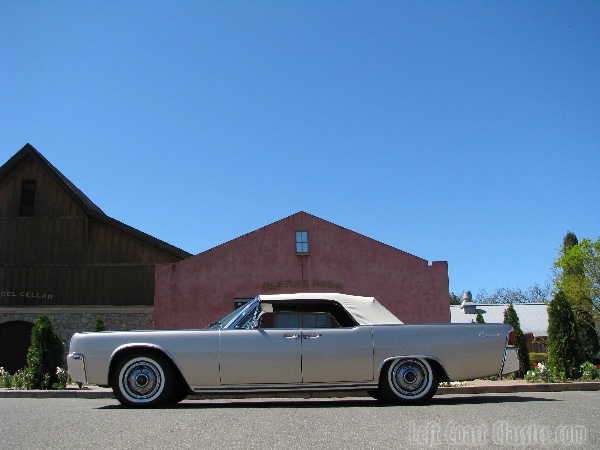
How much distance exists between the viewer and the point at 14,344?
23609 mm

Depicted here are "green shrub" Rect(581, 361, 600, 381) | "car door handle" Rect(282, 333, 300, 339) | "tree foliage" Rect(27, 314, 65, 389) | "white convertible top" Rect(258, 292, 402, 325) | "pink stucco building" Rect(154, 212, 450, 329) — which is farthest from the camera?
"pink stucco building" Rect(154, 212, 450, 329)

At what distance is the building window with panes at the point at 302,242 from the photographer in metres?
22.6

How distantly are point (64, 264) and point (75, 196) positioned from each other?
8.89 feet

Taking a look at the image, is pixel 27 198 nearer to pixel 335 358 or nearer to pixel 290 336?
pixel 290 336

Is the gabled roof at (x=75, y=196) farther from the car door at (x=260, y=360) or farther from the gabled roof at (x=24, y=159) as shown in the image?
the car door at (x=260, y=360)

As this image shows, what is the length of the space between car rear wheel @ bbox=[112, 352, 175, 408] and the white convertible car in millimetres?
11

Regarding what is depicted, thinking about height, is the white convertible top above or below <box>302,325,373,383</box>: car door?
above

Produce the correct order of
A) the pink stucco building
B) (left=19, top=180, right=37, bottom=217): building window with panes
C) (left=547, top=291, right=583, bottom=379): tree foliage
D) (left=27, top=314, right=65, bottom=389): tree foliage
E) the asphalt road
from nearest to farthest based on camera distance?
the asphalt road → (left=547, top=291, right=583, bottom=379): tree foliage → (left=27, top=314, right=65, bottom=389): tree foliage → the pink stucco building → (left=19, top=180, right=37, bottom=217): building window with panes

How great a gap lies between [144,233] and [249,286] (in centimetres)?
507

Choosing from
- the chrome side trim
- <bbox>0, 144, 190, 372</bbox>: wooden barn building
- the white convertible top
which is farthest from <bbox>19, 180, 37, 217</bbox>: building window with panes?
the chrome side trim

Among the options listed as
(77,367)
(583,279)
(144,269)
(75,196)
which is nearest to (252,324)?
(77,367)

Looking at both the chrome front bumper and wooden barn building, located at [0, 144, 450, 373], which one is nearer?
the chrome front bumper

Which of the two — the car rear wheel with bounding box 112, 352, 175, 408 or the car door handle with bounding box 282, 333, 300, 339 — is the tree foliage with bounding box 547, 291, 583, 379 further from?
the car rear wheel with bounding box 112, 352, 175, 408

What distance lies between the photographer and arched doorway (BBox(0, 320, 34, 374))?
23484 millimetres
